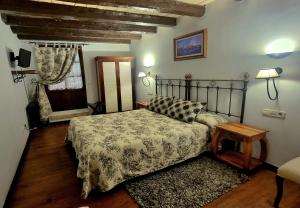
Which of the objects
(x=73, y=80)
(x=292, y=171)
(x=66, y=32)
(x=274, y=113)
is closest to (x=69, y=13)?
(x=66, y=32)

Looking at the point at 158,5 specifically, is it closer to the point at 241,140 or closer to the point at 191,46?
the point at 191,46

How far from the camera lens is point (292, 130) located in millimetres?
2035

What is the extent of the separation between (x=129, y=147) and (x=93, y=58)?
385cm

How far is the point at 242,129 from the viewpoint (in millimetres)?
2287

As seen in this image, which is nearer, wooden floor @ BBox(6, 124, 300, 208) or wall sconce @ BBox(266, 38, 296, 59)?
wooden floor @ BBox(6, 124, 300, 208)

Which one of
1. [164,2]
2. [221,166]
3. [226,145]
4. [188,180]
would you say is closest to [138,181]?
[188,180]

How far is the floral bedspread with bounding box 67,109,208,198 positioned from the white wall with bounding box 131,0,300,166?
0.85 metres

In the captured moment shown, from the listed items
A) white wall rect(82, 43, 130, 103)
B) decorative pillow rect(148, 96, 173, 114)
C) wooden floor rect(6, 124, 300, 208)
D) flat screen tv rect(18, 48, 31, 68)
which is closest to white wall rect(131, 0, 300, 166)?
wooden floor rect(6, 124, 300, 208)

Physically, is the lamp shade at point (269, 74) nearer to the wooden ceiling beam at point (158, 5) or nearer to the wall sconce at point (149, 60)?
the wooden ceiling beam at point (158, 5)

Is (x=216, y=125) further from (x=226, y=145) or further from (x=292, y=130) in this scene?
(x=292, y=130)

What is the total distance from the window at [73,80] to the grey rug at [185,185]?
3834 mm

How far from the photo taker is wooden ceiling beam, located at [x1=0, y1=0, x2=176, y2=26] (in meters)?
2.31

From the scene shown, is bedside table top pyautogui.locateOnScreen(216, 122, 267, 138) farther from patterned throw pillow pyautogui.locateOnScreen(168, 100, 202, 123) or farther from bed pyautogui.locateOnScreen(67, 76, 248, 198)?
patterned throw pillow pyautogui.locateOnScreen(168, 100, 202, 123)

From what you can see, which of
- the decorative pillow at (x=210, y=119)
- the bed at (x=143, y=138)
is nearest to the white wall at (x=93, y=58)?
the bed at (x=143, y=138)
